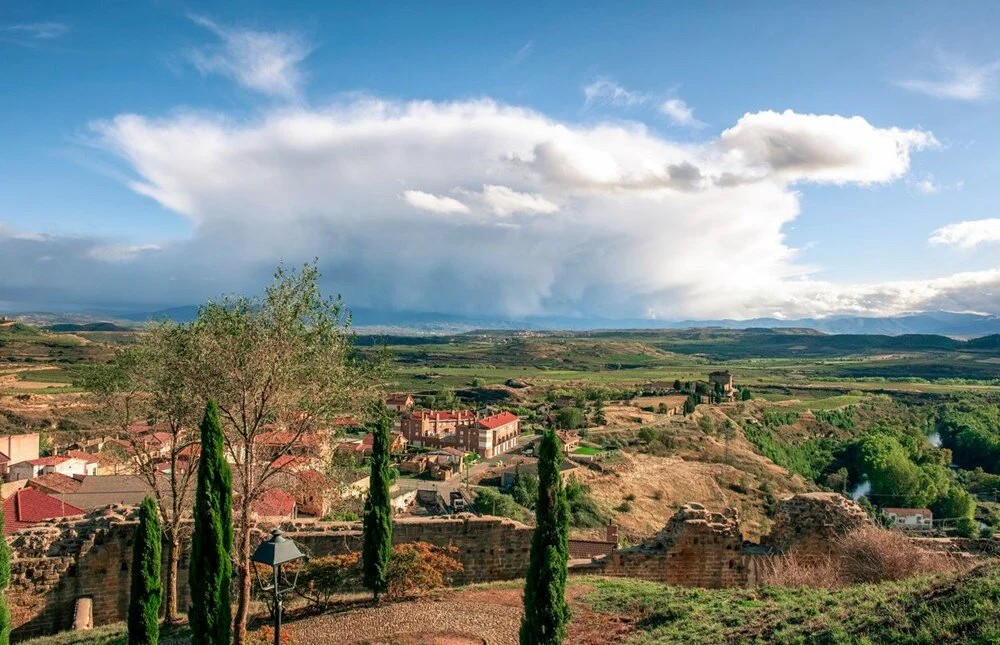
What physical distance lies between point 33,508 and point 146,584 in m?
18.1

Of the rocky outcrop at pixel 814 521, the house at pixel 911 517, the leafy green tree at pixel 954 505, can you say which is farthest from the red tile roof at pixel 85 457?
the leafy green tree at pixel 954 505

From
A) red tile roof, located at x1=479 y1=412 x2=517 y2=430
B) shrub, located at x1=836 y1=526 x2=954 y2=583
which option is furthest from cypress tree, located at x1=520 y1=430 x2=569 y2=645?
red tile roof, located at x1=479 y1=412 x2=517 y2=430

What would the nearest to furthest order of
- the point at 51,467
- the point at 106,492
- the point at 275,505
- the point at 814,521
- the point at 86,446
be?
1. the point at 814,521
2. the point at 275,505
3. the point at 106,492
4. the point at 51,467
5. the point at 86,446

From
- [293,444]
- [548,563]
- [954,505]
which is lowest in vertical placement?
[954,505]

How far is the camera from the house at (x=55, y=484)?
106 feet

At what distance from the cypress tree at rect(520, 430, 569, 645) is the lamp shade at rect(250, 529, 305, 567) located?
4664 millimetres

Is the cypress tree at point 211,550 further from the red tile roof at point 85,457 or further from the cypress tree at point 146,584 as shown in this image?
the red tile roof at point 85,457

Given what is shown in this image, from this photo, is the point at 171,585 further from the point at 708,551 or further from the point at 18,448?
the point at 18,448

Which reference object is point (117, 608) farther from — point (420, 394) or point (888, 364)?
point (888, 364)

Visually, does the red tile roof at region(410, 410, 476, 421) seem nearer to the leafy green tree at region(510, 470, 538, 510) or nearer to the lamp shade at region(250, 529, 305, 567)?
the leafy green tree at region(510, 470, 538, 510)

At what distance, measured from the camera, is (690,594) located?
593 inches

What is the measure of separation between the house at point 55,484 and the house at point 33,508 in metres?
4.13

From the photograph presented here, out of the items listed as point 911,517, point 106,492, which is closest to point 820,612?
point 106,492

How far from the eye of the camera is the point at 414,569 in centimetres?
1591
